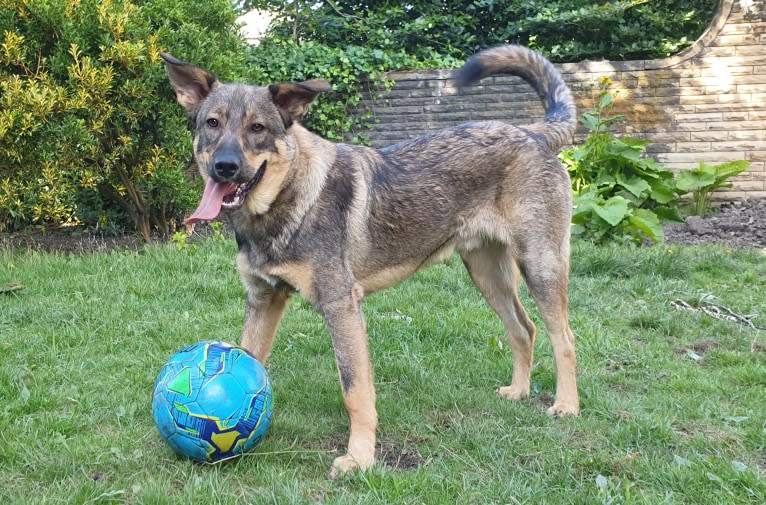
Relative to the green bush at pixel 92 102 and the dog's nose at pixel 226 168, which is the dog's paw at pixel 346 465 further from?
the green bush at pixel 92 102

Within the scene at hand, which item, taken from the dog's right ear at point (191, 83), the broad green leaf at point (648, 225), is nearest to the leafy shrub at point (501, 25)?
the broad green leaf at point (648, 225)

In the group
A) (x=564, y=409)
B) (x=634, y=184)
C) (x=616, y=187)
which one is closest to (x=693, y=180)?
(x=634, y=184)

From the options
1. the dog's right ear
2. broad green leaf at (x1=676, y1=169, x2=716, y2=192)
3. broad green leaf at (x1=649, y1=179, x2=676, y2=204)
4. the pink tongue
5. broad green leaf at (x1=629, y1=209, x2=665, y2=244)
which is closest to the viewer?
the pink tongue

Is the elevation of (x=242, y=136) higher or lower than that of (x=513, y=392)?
higher

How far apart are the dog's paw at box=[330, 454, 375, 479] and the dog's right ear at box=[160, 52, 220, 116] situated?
6.83ft

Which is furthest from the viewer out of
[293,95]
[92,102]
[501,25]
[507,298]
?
[501,25]

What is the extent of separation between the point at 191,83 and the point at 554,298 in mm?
2548

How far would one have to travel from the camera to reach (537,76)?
4.88 m

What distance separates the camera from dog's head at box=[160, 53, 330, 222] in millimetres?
3496

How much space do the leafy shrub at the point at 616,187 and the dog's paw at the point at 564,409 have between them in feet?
15.8

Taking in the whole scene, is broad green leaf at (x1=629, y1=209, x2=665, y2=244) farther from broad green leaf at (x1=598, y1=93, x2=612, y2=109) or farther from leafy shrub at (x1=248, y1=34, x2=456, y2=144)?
leafy shrub at (x1=248, y1=34, x2=456, y2=144)

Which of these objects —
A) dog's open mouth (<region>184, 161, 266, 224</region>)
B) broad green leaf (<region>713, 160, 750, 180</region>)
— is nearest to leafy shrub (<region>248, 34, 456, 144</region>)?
broad green leaf (<region>713, 160, 750, 180</region>)

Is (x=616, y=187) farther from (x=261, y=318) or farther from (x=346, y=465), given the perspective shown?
(x=346, y=465)

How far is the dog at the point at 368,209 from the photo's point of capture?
11.8 ft
